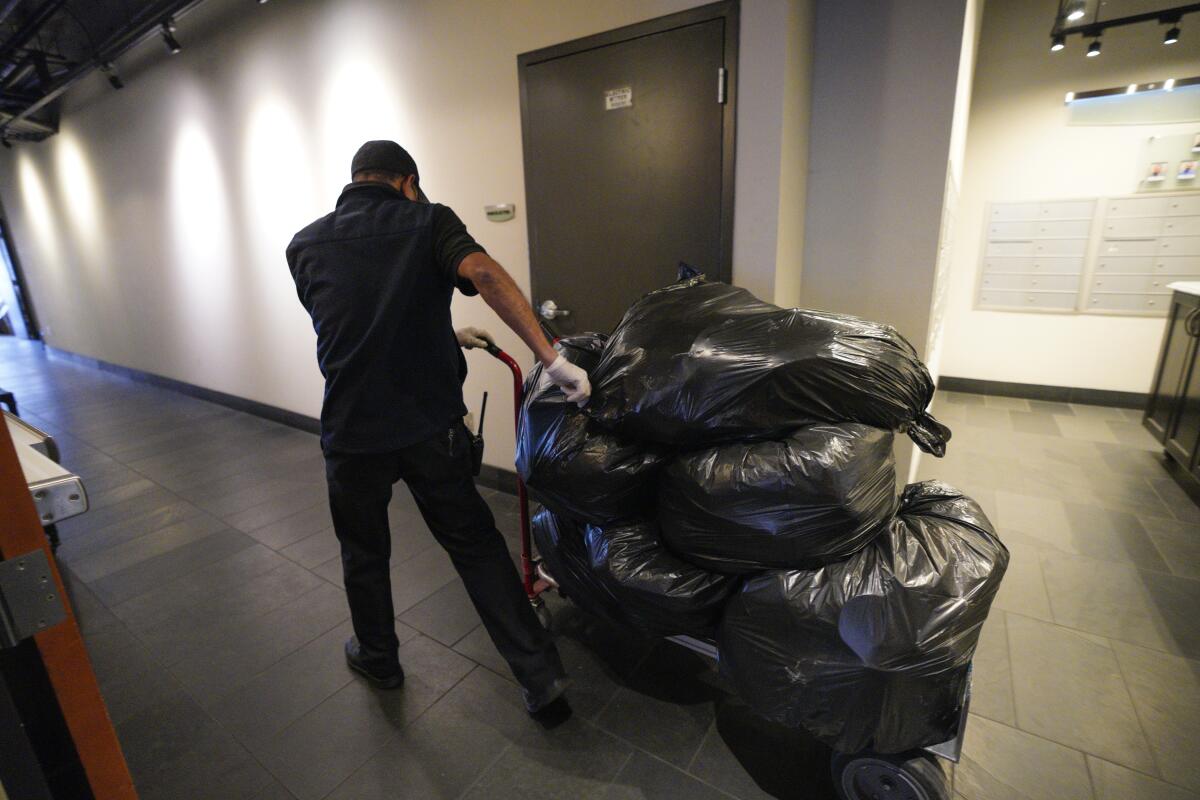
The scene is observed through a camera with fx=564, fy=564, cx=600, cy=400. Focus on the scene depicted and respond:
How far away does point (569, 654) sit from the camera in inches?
75.1

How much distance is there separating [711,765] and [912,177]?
2.18 m

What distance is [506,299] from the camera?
1342 mm

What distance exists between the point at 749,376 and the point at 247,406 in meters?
4.96

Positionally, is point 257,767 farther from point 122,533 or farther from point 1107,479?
point 1107,479

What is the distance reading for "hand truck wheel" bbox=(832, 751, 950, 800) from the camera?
3.86 feet

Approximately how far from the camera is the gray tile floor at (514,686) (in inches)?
57.7

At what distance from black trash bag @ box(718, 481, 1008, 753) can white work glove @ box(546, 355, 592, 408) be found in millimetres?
577

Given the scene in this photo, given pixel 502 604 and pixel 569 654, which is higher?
pixel 502 604

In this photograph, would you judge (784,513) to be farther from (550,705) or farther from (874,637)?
(550,705)

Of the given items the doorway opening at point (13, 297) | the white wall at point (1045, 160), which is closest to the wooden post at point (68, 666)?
the white wall at point (1045, 160)

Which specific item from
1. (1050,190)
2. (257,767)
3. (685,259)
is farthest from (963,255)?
(257,767)

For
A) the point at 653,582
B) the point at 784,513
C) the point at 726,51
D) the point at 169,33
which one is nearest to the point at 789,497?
the point at 784,513

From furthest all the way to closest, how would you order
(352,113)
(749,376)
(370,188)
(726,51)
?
1. (352,113)
2. (726,51)
3. (370,188)
4. (749,376)

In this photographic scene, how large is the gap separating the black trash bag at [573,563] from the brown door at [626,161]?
1.14m
